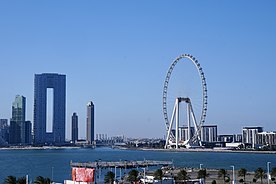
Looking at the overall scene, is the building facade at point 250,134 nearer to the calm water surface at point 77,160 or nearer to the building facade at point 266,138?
the building facade at point 266,138

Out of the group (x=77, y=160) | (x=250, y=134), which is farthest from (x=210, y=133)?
(x=77, y=160)

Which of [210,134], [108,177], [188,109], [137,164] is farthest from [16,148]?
[108,177]

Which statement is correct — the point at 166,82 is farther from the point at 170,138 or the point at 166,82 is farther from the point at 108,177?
the point at 108,177

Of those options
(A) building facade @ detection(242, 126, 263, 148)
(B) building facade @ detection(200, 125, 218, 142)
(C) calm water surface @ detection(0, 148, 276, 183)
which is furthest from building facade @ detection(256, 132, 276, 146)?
(C) calm water surface @ detection(0, 148, 276, 183)

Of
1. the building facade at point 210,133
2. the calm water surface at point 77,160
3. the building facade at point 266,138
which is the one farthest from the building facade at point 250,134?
the calm water surface at point 77,160

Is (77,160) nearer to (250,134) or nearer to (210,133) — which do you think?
(250,134)

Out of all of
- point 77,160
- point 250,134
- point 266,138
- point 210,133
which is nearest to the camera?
point 77,160

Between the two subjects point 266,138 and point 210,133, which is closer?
point 266,138

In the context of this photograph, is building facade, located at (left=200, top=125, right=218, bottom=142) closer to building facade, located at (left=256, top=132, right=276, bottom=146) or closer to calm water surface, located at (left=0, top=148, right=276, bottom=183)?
building facade, located at (left=256, top=132, right=276, bottom=146)
